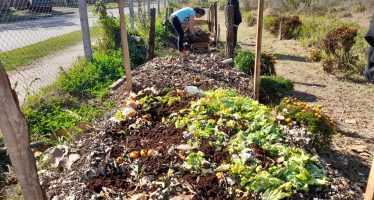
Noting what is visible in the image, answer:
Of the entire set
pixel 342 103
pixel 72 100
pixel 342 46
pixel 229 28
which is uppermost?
pixel 229 28

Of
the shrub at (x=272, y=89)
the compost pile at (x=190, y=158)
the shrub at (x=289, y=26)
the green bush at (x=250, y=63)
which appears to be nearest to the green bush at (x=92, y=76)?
the compost pile at (x=190, y=158)

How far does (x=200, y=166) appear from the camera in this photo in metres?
2.94

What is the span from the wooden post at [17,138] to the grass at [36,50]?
5.67 metres

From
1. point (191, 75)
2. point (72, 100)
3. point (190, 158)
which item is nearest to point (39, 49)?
point (72, 100)

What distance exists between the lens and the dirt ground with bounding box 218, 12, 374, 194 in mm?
4168

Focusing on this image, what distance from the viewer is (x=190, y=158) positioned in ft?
9.83

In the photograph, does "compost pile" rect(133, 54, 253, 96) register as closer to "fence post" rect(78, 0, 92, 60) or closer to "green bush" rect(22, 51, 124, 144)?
"green bush" rect(22, 51, 124, 144)

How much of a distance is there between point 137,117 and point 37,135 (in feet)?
4.71

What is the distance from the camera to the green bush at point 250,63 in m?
6.43

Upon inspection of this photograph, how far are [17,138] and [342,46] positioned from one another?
8.07 metres

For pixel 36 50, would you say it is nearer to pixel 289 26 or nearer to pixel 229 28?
pixel 229 28

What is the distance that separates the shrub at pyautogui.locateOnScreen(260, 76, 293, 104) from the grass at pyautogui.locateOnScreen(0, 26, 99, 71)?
5.12 m

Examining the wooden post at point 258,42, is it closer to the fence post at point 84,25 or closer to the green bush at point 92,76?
the green bush at point 92,76

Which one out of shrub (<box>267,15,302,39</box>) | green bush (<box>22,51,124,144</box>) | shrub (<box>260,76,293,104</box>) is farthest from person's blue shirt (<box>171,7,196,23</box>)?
shrub (<box>267,15,302,39</box>)
